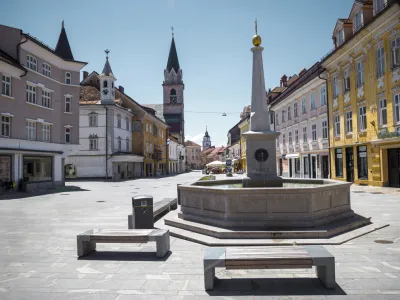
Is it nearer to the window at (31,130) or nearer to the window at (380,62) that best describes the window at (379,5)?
the window at (380,62)

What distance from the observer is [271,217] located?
314 inches

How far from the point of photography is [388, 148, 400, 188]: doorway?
1931 centimetres

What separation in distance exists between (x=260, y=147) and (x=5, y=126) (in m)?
19.4

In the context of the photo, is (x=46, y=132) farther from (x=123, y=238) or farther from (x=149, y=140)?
(x=149, y=140)

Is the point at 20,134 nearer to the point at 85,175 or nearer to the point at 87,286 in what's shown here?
the point at 85,175

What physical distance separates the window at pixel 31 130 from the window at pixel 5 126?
72.0 inches

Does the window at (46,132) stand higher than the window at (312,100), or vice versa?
the window at (312,100)

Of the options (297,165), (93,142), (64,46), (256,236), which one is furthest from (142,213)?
(64,46)

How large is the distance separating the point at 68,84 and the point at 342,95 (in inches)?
949

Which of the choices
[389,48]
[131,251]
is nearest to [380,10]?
[389,48]

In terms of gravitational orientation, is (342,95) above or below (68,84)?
below

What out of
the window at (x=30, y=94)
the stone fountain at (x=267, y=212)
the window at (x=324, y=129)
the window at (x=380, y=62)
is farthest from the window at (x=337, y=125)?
the window at (x=30, y=94)

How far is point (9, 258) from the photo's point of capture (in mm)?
6598

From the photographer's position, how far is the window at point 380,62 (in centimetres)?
2002
